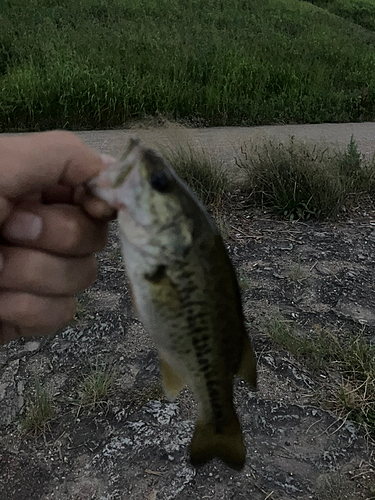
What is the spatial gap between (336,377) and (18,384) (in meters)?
1.75

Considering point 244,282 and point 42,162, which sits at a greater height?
point 42,162

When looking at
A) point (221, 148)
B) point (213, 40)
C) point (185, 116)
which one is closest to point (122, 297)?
point (221, 148)

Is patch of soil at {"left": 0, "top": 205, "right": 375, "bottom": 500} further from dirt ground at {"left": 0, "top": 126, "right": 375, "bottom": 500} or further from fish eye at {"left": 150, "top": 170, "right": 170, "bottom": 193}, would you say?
fish eye at {"left": 150, "top": 170, "right": 170, "bottom": 193}

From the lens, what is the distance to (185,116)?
7.36 m

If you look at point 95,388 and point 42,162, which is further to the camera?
point 95,388

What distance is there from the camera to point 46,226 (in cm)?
139

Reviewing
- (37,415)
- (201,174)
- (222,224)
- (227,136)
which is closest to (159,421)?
(37,415)

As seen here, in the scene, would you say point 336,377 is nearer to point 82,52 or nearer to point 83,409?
point 83,409

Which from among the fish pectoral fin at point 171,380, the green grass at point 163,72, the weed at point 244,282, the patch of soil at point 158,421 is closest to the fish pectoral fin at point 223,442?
the fish pectoral fin at point 171,380

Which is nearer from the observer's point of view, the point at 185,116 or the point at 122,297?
the point at 122,297

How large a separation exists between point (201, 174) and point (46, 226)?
3156 mm

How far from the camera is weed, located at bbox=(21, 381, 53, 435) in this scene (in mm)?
2471

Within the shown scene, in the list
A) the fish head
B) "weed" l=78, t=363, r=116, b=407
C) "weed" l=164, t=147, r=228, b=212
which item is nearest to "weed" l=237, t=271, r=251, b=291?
"weed" l=164, t=147, r=228, b=212

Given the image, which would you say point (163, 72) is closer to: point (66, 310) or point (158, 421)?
point (158, 421)
